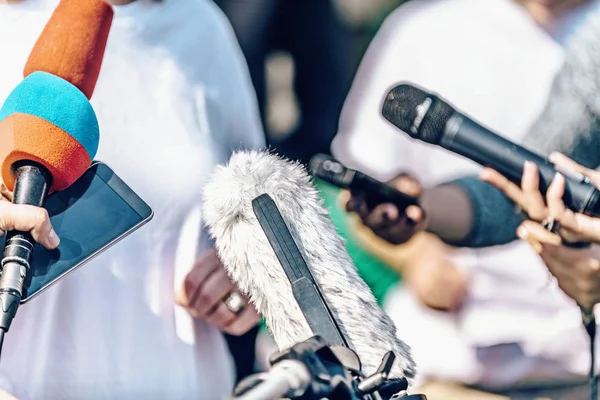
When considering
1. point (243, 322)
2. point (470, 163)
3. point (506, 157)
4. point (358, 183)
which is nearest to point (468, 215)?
point (470, 163)

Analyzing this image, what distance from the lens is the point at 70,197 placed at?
1154 mm

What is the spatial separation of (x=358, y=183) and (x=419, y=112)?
223 millimetres

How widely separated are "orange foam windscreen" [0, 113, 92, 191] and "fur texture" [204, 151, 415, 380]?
0.56ft

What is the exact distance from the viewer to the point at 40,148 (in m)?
1.00

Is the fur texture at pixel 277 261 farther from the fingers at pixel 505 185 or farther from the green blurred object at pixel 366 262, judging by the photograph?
the green blurred object at pixel 366 262

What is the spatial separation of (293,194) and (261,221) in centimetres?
8

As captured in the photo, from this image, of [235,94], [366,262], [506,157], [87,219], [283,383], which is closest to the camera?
[283,383]

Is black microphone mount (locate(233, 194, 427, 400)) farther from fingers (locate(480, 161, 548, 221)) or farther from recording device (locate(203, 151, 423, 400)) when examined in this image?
fingers (locate(480, 161, 548, 221))

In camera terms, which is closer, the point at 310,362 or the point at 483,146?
the point at 310,362

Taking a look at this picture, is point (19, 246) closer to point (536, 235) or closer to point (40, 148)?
point (40, 148)

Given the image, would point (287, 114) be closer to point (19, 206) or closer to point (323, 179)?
point (323, 179)

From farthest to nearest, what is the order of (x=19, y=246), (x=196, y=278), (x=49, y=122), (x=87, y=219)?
(x=196, y=278), (x=87, y=219), (x=49, y=122), (x=19, y=246)

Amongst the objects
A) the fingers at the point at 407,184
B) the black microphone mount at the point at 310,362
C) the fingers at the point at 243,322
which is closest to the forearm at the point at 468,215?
the fingers at the point at 407,184

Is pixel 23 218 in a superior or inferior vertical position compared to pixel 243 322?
superior
